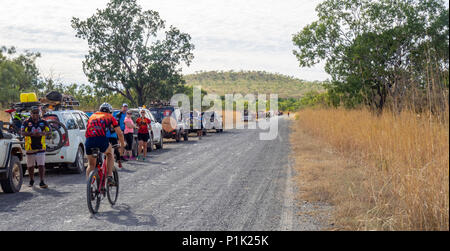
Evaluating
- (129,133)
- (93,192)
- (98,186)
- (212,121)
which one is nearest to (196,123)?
(212,121)

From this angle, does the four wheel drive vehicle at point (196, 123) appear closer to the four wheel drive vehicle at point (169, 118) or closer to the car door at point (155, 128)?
the four wheel drive vehicle at point (169, 118)

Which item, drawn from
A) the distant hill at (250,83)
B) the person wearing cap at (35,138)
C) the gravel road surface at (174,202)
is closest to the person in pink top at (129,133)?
the gravel road surface at (174,202)

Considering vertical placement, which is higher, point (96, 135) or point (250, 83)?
point (250, 83)

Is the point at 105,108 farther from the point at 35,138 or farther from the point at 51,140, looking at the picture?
the point at 51,140

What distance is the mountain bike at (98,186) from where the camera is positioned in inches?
301

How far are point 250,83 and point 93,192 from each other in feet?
508

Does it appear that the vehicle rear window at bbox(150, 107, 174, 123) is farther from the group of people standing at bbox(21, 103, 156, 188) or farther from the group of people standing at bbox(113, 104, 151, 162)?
the group of people standing at bbox(113, 104, 151, 162)

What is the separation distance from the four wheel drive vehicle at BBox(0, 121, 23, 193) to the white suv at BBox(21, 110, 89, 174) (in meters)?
1.95

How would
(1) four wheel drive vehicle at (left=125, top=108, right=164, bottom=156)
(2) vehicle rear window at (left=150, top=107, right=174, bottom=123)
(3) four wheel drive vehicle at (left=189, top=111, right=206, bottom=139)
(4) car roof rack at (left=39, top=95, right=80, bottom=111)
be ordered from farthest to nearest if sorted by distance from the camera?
(3) four wheel drive vehicle at (left=189, top=111, right=206, bottom=139) < (2) vehicle rear window at (left=150, top=107, right=174, bottom=123) < (1) four wheel drive vehicle at (left=125, top=108, right=164, bottom=156) < (4) car roof rack at (left=39, top=95, right=80, bottom=111)

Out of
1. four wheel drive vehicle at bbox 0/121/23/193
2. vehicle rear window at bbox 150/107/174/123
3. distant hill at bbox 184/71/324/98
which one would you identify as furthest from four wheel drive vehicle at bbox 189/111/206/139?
distant hill at bbox 184/71/324/98

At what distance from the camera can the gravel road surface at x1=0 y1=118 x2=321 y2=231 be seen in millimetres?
6949

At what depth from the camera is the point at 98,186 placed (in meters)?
7.97

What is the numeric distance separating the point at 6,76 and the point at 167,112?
20181 mm
